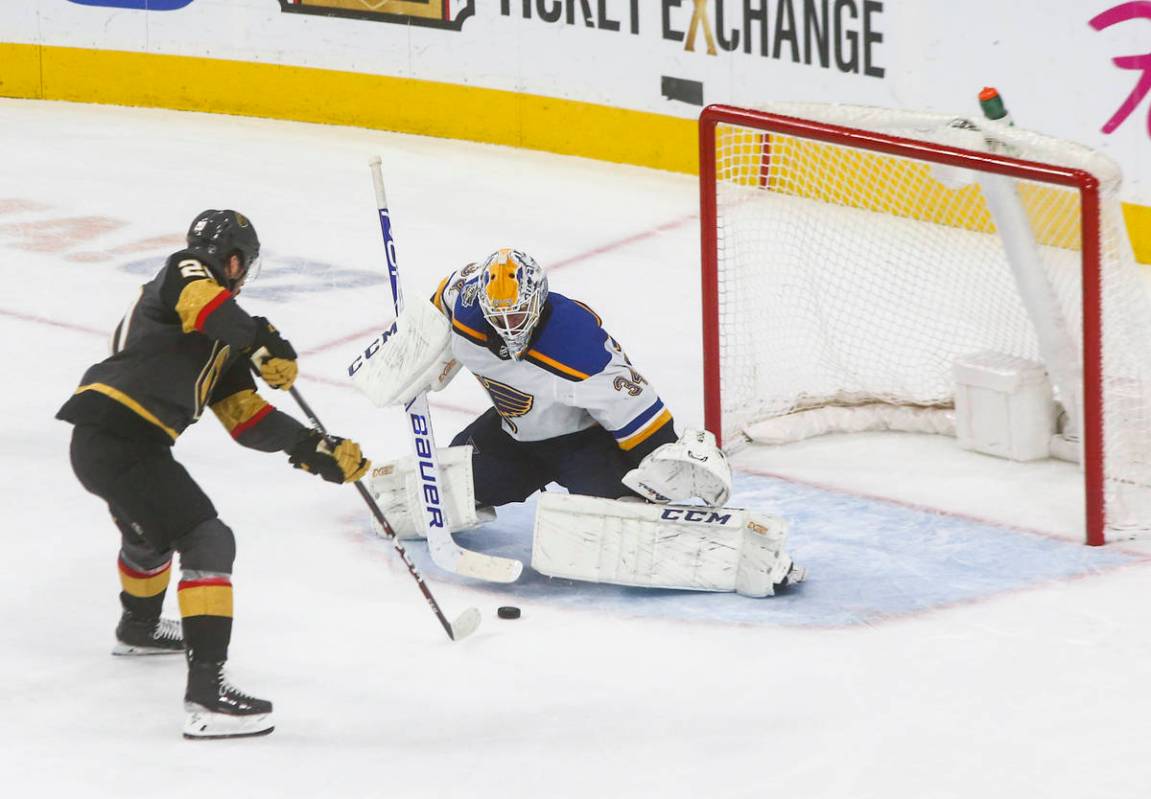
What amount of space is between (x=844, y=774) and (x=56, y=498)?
8.51ft

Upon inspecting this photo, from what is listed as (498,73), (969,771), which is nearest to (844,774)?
(969,771)

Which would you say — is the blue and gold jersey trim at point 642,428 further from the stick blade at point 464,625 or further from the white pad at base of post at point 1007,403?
the white pad at base of post at point 1007,403

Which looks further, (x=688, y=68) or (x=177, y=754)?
(x=688, y=68)

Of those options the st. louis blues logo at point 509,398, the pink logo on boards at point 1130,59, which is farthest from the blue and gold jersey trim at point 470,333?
the pink logo on boards at point 1130,59

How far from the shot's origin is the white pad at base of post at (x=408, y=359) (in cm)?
477

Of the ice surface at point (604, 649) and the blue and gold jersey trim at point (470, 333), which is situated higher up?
the blue and gold jersey trim at point (470, 333)

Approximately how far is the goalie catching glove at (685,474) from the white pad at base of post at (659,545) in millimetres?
43

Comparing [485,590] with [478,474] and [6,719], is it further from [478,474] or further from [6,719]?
[6,719]

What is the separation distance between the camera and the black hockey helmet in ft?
13.1

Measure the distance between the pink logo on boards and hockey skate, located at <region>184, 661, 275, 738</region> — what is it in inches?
173

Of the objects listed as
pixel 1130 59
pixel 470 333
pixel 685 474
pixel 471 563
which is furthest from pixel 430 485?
pixel 1130 59

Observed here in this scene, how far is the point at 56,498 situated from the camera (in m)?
5.45

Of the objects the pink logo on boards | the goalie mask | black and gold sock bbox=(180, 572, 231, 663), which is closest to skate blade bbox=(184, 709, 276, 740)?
black and gold sock bbox=(180, 572, 231, 663)

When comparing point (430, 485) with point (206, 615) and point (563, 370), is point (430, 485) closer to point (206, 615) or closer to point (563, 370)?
point (563, 370)
